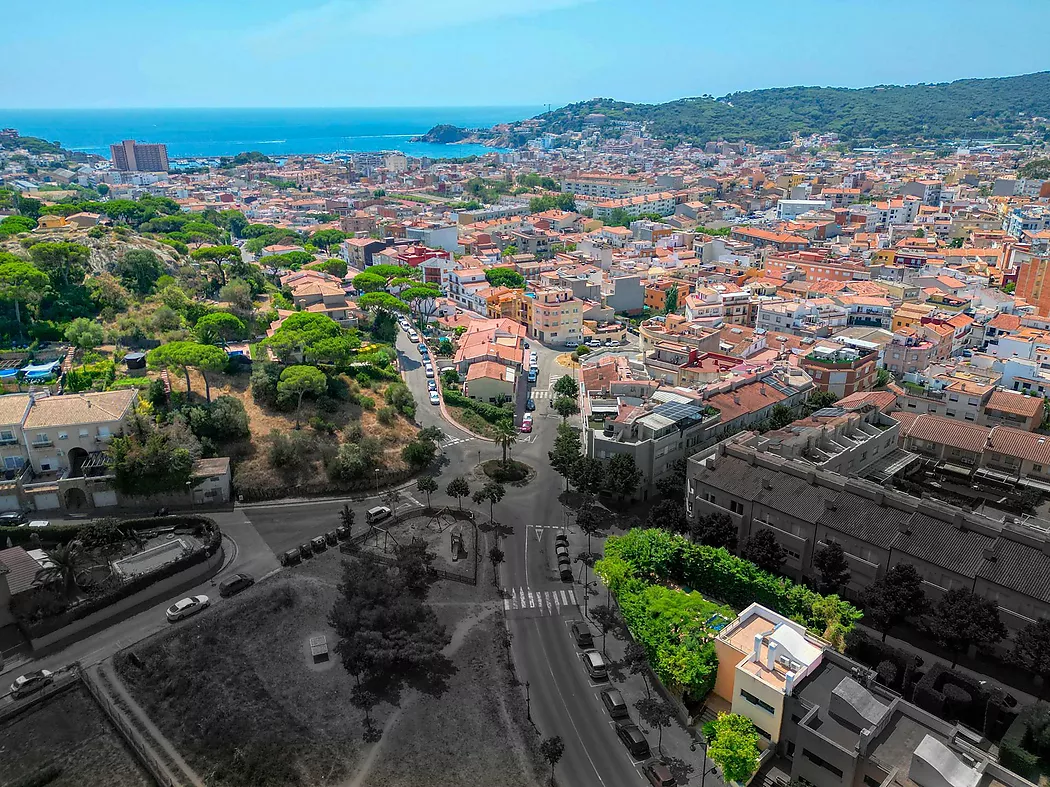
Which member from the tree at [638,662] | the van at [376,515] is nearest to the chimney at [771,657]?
the tree at [638,662]

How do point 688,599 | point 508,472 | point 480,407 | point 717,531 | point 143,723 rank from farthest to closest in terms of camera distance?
point 480,407
point 508,472
point 717,531
point 688,599
point 143,723

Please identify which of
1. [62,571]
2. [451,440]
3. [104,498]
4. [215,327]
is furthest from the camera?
[215,327]

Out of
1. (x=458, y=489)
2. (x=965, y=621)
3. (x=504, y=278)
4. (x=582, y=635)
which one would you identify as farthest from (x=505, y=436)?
(x=504, y=278)

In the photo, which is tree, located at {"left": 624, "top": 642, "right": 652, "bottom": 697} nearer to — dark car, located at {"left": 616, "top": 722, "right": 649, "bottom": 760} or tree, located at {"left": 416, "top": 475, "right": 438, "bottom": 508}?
dark car, located at {"left": 616, "top": 722, "right": 649, "bottom": 760}

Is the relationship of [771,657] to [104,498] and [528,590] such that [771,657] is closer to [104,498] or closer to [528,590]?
[528,590]

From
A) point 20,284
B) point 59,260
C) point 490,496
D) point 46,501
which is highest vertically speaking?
point 59,260

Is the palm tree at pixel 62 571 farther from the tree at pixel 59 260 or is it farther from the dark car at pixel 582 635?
the tree at pixel 59 260

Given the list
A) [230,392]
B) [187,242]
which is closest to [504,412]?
[230,392]
